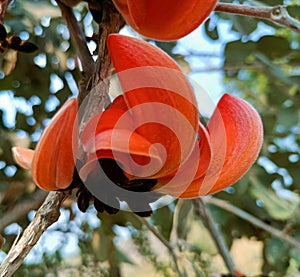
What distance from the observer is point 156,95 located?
0.37 meters

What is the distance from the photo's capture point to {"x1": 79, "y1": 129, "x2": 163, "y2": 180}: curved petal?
0.35m

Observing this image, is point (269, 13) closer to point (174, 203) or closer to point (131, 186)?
point (131, 186)

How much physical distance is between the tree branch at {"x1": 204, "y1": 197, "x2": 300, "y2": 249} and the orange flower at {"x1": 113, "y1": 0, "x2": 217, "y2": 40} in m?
0.56

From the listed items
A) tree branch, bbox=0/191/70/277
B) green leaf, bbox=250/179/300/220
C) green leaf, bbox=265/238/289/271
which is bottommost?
green leaf, bbox=265/238/289/271

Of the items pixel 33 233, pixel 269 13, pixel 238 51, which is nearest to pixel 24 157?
pixel 33 233

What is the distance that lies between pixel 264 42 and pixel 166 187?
0.61 metres

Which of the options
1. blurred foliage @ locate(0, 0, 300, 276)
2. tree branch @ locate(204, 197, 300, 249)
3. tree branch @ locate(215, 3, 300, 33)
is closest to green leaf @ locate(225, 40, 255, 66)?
blurred foliage @ locate(0, 0, 300, 276)

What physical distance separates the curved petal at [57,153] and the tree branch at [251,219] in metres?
0.57

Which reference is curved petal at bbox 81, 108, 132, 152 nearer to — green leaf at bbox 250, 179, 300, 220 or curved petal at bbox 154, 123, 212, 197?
curved petal at bbox 154, 123, 212, 197

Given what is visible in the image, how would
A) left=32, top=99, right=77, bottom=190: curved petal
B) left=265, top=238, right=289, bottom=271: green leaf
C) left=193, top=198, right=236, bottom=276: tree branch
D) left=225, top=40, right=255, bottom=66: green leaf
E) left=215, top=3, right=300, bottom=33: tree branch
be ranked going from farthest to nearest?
left=265, top=238, right=289, bottom=271: green leaf < left=225, top=40, right=255, bottom=66: green leaf < left=193, top=198, right=236, bottom=276: tree branch < left=215, top=3, right=300, bottom=33: tree branch < left=32, top=99, right=77, bottom=190: curved petal

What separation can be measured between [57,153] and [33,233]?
2.1 inches

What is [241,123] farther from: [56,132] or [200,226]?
[200,226]

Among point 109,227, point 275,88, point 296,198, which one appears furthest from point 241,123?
point 296,198

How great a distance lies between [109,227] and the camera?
0.93 m
